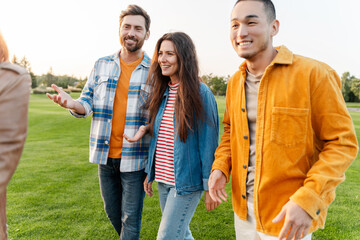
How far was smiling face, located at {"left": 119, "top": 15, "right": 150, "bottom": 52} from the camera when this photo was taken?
9.55 feet

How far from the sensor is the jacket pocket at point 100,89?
9.67ft

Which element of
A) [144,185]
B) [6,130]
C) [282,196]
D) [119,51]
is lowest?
[144,185]

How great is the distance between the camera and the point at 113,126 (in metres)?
2.97

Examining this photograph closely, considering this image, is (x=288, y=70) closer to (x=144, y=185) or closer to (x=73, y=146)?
(x=144, y=185)

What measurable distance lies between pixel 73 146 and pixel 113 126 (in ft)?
27.0

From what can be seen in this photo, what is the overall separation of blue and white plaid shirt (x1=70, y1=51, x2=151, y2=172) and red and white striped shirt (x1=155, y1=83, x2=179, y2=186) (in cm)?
33

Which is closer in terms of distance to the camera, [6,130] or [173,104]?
[6,130]

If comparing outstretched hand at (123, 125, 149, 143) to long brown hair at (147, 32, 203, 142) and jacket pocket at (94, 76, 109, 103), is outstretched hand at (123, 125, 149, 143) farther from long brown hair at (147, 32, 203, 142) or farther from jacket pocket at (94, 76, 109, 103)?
jacket pocket at (94, 76, 109, 103)

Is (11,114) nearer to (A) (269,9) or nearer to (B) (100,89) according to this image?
(A) (269,9)

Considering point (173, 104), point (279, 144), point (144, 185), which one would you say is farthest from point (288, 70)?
point (144, 185)

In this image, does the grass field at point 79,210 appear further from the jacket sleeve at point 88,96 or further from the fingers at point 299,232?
the fingers at point 299,232

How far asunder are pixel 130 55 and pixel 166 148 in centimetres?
115

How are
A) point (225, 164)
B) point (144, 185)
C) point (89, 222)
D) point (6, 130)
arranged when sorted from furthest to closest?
point (89, 222), point (144, 185), point (225, 164), point (6, 130)

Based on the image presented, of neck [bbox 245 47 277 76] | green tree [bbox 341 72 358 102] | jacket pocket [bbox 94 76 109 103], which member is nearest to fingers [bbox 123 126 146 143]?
jacket pocket [bbox 94 76 109 103]
